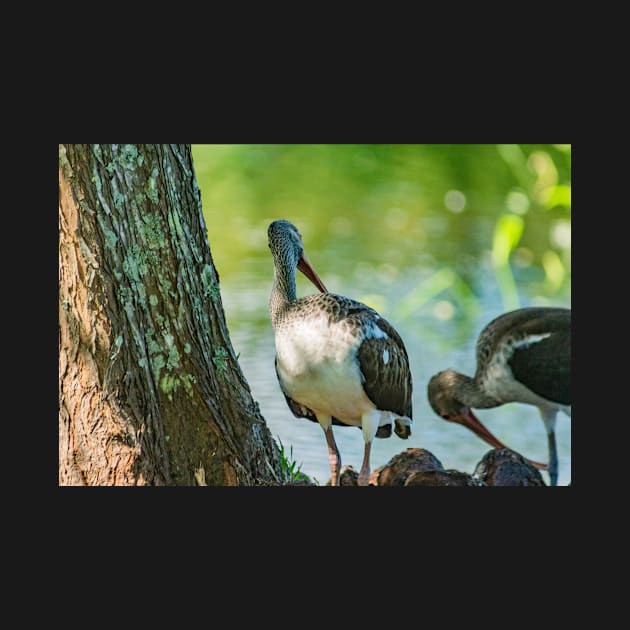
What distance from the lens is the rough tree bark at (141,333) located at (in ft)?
22.0

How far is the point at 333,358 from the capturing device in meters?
6.84

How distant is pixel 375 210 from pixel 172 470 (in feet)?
6.75

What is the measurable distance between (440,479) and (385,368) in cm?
74

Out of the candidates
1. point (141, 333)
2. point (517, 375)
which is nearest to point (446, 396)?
point (517, 375)

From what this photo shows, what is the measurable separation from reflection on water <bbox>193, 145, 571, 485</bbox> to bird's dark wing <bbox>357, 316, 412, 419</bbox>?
1.06 ft

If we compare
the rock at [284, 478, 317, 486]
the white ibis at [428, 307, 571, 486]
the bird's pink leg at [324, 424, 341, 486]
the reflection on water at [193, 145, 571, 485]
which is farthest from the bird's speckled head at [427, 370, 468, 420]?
the rock at [284, 478, 317, 486]

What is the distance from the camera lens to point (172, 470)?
6910mm

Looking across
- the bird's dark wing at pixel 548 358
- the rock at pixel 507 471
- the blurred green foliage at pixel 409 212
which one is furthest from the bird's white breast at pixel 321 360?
the bird's dark wing at pixel 548 358

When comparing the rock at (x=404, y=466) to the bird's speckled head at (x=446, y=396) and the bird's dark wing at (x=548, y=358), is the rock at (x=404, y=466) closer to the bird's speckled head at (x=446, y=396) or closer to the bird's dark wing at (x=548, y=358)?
the bird's speckled head at (x=446, y=396)

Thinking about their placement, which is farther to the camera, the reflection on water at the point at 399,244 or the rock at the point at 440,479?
the reflection on water at the point at 399,244

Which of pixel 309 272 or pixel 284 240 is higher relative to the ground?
pixel 284 240

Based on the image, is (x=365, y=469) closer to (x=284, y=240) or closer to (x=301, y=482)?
(x=301, y=482)

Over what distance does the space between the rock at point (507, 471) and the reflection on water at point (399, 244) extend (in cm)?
24

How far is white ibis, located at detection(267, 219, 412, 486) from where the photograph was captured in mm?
6859
